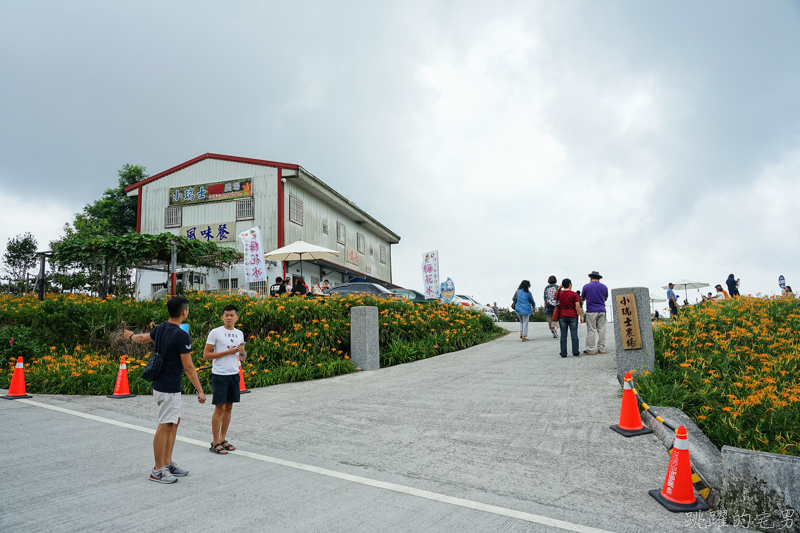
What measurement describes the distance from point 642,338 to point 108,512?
301 inches

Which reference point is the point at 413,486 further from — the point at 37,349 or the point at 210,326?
the point at 37,349

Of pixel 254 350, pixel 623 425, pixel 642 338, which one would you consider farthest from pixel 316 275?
pixel 623 425

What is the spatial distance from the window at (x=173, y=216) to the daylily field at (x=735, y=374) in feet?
75.5

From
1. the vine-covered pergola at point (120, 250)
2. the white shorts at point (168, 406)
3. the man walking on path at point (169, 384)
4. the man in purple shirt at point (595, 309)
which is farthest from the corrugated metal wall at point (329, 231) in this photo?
the white shorts at point (168, 406)

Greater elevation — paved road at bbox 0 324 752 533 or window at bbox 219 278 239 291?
window at bbox 219 278 239 291

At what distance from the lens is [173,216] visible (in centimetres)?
2522

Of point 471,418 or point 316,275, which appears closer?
point 471,418

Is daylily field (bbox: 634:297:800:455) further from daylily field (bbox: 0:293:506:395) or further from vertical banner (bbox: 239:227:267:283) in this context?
vertical banner (bbox: 239:227:267:283)

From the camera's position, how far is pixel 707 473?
14.0ft

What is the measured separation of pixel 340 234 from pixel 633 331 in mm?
23467

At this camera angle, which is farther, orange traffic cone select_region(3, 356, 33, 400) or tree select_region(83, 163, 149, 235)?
tree select_region(83, 163, 149, 235)

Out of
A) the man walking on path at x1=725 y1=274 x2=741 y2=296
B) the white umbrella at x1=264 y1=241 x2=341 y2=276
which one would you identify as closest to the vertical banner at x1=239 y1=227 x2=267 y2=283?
the white umbrella at x1=264 y1=241 x2=341 y2=276

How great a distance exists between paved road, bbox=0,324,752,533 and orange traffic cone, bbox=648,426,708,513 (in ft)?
0.43

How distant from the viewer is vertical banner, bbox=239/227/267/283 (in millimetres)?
19703
